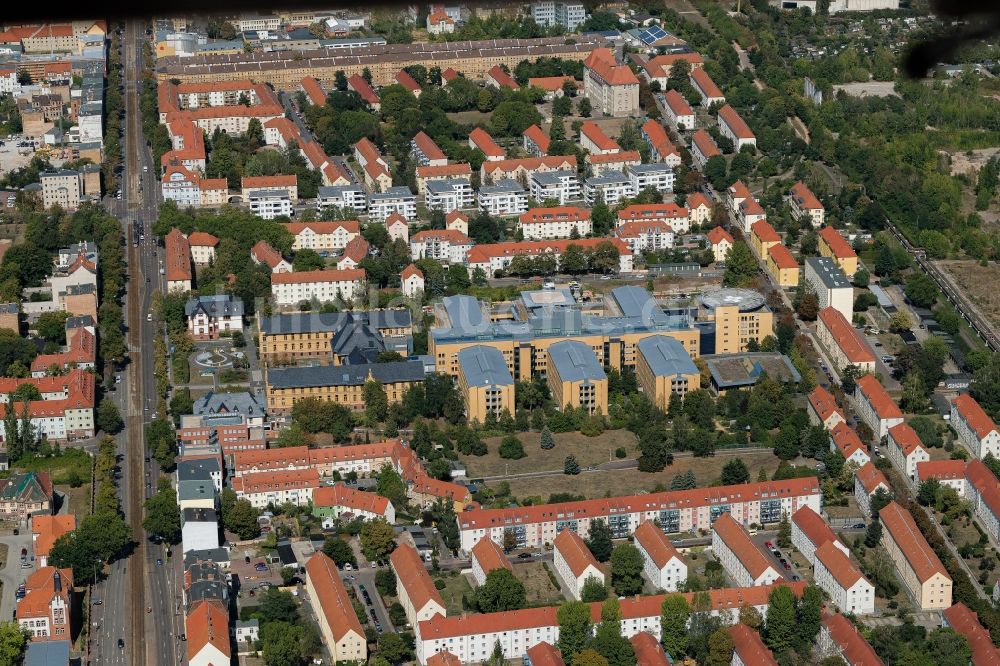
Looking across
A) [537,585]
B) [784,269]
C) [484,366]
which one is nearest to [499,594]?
[537,585]

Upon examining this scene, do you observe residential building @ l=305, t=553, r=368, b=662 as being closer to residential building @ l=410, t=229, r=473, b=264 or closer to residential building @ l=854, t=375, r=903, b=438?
residential building @ l=854, t=375, r=903, b=438

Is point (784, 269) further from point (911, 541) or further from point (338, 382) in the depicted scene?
point (911, 541)

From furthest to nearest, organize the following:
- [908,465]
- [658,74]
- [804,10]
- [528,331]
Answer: [804,10] → [658,74] → [528,331] → [908,465]

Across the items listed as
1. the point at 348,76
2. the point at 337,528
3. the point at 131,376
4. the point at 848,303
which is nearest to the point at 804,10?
the point at 348,76

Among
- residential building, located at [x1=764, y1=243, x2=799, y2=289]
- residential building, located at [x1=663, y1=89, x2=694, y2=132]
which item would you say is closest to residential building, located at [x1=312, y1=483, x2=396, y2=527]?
residential building, located at [x1=764, y1=243, x2=799, y2=289]

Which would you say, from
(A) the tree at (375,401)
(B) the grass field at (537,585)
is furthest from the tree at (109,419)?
(B) the grass field at (537,585)

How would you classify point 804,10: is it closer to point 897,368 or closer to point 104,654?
point 897,368
